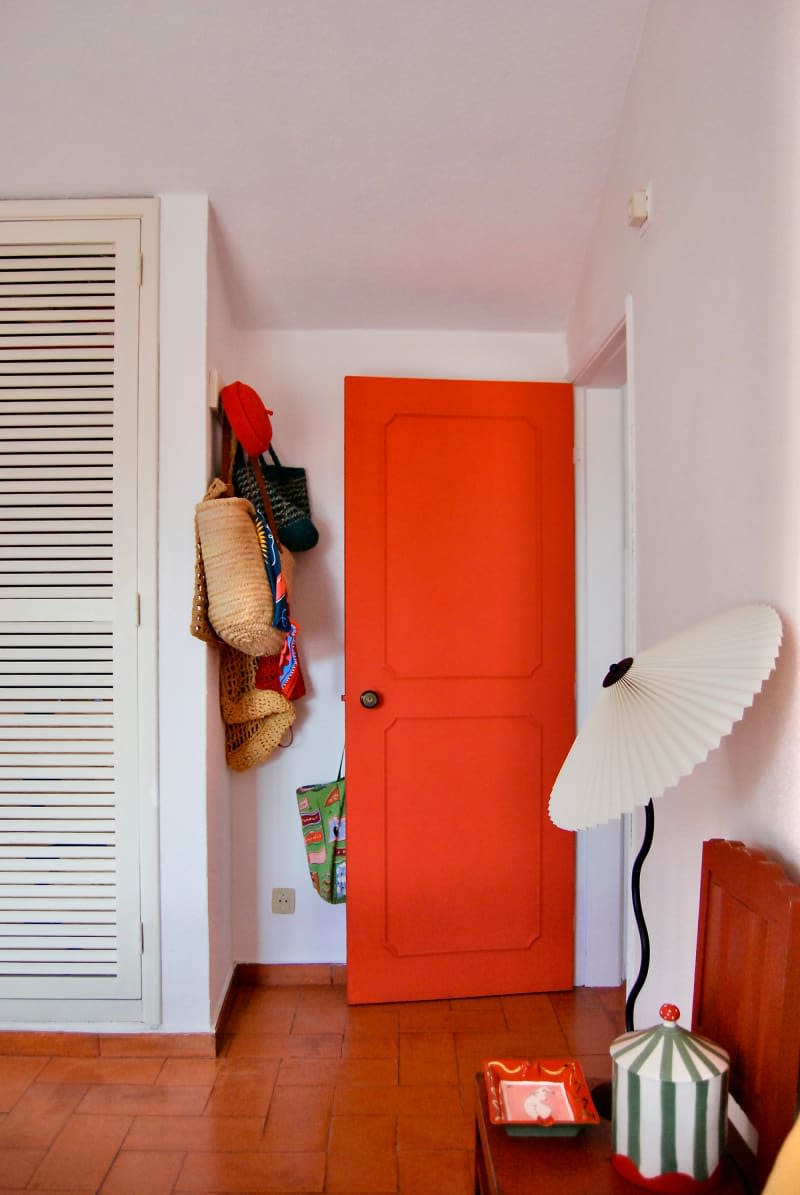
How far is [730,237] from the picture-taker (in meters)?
1.33

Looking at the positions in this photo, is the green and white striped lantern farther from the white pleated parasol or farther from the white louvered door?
the white louvered door

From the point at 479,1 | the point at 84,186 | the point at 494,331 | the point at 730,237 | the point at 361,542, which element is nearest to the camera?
the point at 730,237

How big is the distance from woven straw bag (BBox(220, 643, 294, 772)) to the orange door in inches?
9.6

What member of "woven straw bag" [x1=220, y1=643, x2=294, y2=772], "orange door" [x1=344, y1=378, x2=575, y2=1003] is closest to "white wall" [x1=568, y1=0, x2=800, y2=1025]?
"orange door" [x1=344, y1=378, x2=575, y2=1003]

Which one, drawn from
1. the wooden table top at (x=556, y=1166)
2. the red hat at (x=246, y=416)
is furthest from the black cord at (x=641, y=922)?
the red hat at (x=246, y=416)

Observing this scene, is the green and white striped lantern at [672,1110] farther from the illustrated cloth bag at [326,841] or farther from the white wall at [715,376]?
the illustrated cloth bag at [326,841]

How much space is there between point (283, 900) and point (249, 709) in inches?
28.8

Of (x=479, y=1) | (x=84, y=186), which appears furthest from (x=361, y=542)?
(x=479, y=1)

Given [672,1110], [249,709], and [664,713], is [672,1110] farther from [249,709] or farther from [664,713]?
[249,709]

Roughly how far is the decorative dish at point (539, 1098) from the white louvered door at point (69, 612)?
133cm

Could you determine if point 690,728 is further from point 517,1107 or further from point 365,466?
point 365,466

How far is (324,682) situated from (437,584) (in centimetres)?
50

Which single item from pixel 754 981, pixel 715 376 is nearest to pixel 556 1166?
pixel 754 981

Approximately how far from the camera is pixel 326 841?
2535mm
